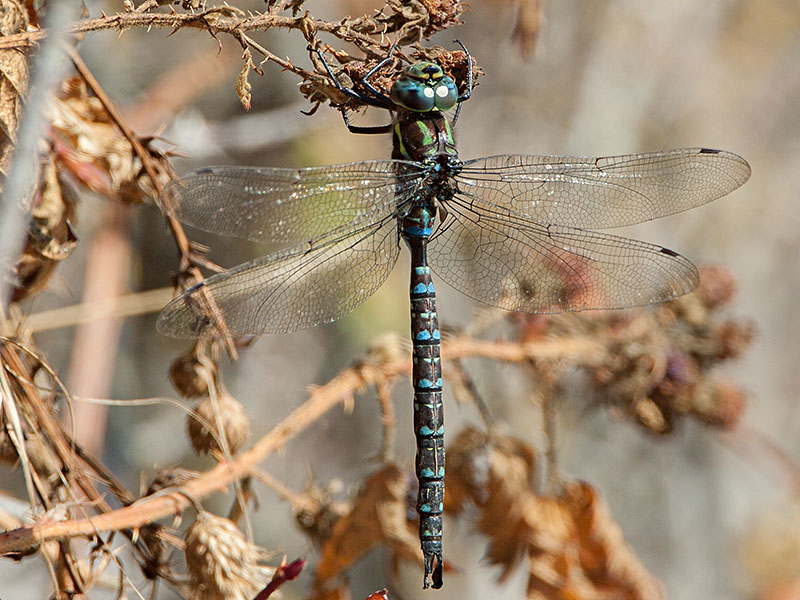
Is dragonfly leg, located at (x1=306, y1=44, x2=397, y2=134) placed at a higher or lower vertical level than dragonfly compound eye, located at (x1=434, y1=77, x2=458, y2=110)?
lower

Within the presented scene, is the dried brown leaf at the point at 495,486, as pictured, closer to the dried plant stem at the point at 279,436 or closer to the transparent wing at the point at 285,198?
the dried plant stem at the point at 279,436

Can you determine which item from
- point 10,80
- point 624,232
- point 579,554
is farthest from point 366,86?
point 624,232

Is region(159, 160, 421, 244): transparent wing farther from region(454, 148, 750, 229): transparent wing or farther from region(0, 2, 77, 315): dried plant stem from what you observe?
region(0, 2, 77, 315): dried plant stem

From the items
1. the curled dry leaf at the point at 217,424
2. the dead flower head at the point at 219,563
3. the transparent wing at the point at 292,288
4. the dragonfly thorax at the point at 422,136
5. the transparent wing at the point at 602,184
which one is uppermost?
the dragonfly thorax at the point at 422,136

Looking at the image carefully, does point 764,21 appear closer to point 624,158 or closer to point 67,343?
point 624,158

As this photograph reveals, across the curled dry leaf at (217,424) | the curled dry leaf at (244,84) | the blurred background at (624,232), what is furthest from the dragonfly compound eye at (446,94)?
the blurred background at (624,232)

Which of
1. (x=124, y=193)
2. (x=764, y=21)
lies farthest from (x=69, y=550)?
(x=764, y=21)

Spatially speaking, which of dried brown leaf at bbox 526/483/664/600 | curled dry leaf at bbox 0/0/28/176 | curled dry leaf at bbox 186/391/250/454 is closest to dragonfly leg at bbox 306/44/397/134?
curled dry leaf at bbox 0/0/28/176
